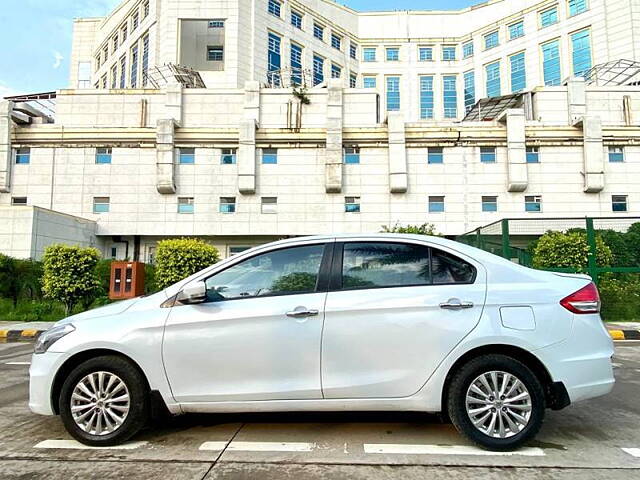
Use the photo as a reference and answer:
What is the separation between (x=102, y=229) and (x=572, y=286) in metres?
28.4

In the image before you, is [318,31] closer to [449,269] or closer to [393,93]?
[393,93]

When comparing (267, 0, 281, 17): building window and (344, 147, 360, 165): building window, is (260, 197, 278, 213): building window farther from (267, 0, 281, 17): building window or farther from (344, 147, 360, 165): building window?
(267, 0, 281, 17): building window

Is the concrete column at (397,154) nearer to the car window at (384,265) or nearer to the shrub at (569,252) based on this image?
the shrub at (569,252)

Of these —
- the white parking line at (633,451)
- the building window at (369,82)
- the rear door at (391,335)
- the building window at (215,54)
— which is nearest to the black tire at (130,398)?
the rear door at (391,335)

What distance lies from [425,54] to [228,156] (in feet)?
97.5

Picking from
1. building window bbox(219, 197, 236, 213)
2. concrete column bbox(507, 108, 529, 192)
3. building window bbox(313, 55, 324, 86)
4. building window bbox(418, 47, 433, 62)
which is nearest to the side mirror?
building window bbox(219, 197, 236, 213)

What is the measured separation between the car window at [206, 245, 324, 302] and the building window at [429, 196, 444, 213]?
2473 centimetres

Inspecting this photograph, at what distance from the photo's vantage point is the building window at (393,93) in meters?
45.5

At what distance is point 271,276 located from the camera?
11.4 ft

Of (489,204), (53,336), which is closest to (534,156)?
(489,204)

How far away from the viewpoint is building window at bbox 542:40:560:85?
131 ft

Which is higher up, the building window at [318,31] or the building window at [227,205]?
Result: the building window at [318,31]

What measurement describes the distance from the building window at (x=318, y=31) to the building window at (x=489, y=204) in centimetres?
2257

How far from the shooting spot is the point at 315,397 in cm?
323
